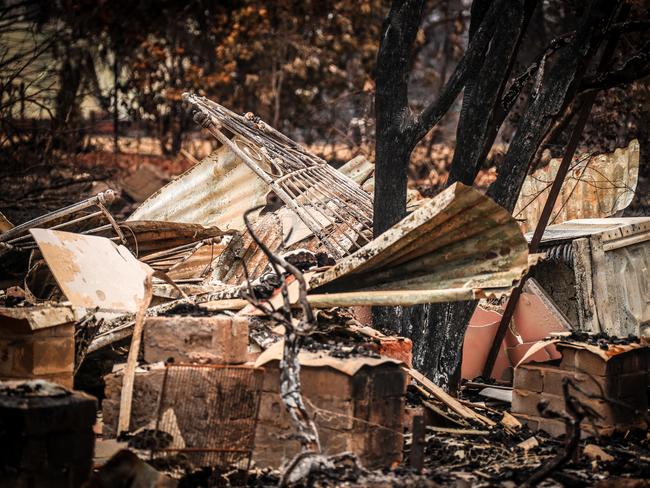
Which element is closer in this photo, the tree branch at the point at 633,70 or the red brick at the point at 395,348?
the red brick at the point at 395,348

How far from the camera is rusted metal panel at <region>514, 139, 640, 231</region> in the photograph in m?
9.78

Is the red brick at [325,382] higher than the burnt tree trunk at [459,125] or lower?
lower

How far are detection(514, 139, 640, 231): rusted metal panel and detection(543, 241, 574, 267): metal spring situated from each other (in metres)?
1.52

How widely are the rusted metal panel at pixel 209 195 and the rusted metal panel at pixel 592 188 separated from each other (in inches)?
123

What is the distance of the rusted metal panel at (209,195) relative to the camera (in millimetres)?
8812

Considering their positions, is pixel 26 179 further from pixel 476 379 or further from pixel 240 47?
pixel 476 379

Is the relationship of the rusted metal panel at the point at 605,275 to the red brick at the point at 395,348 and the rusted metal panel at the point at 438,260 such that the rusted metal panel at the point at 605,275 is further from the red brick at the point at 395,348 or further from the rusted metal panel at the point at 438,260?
the rusted metal panel at the point at 438,260

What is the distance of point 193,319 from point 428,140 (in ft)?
39.0

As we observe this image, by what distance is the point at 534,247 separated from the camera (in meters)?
7.64

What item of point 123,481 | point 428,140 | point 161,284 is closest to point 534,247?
point 161,284

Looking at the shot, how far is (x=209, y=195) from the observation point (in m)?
9.02

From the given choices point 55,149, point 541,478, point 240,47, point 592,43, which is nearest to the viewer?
point 541,478

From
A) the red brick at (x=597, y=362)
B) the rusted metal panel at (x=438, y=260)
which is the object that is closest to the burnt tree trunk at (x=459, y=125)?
the red brick at (x=597, y=362)

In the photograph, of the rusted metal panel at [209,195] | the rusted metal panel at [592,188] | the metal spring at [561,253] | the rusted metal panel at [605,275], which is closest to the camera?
the rusted metal panel at [605,275]
